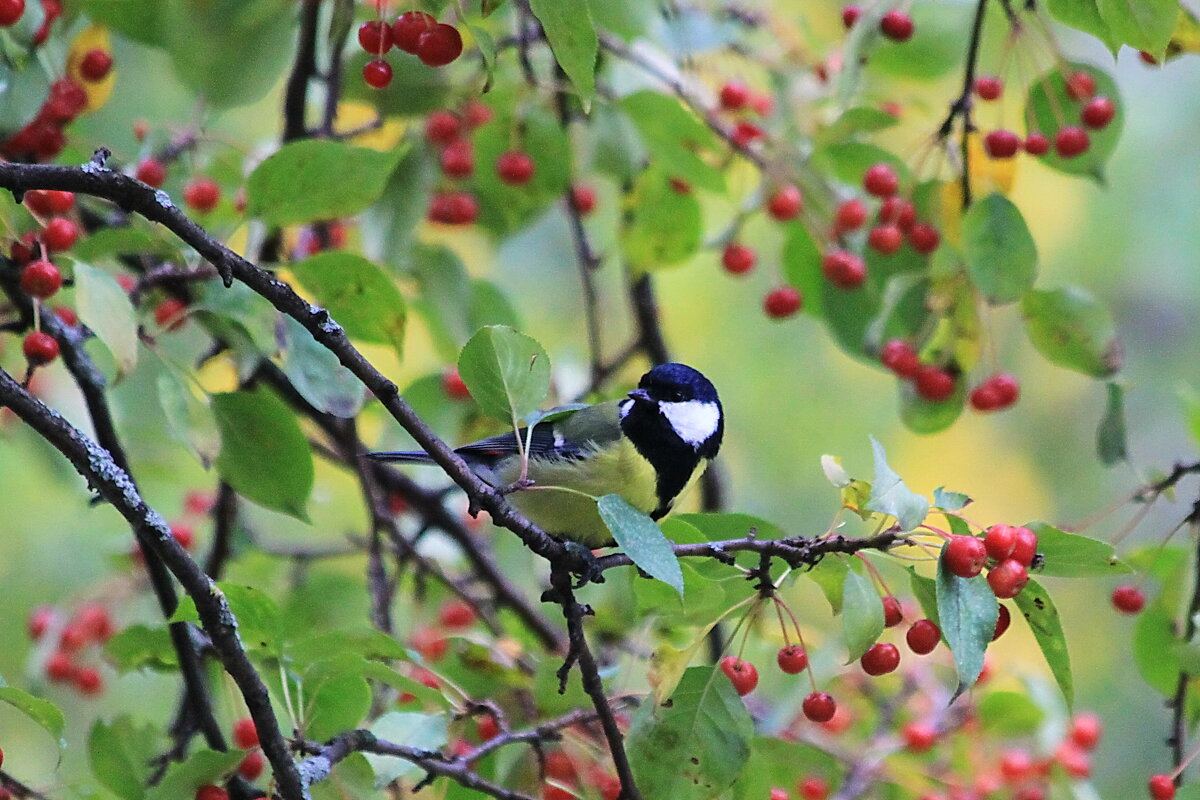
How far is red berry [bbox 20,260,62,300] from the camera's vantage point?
1.87 metres

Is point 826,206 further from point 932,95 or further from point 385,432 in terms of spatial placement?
point 932,95

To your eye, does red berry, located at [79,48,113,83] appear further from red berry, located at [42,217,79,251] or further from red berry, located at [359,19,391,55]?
red berry, located at [359,19,391,55]

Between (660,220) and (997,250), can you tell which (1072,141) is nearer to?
(997,250)

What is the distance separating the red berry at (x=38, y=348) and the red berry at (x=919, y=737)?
223 cm

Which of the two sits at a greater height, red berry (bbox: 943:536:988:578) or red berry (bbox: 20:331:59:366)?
red berry (bbox: 20:331:59:366)

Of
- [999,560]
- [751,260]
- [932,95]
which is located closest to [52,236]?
[999,560]

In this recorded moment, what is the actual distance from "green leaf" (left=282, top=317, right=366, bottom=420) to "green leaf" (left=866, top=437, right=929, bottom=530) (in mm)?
819

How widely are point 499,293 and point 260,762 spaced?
1.29 m

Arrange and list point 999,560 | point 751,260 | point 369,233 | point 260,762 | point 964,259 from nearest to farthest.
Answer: point 999,560 → point 260,762 → point 964,259 → point 369,233 → point 751,260

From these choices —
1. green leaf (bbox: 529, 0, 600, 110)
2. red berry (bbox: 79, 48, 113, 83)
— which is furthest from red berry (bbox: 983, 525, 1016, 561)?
red berry (bbox: 79, 48, 113, 83)

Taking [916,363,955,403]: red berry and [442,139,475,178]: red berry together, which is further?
[442,139,475,178]: red berry

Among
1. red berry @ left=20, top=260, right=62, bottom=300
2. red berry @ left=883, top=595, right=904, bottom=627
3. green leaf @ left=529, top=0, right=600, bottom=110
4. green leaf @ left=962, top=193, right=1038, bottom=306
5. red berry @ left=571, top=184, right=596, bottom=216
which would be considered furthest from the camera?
red berry @ left=571, top=184, right=596, bottom=216

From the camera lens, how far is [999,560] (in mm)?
1557

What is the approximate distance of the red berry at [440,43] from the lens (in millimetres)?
1667
